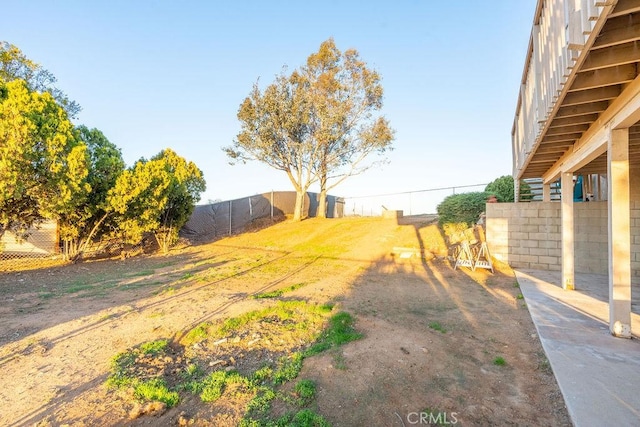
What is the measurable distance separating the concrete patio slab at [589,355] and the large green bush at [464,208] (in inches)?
197

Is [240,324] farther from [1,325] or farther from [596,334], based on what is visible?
[596,334]

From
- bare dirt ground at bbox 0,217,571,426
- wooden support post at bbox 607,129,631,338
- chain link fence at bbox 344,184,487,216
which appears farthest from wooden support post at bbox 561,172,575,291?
chain link fence at bbox 344,184,487,216

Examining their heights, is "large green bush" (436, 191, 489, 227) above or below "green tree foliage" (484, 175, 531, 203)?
below

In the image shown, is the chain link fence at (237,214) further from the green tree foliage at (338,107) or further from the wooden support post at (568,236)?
the wooden support post at (568,236)

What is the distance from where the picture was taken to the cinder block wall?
7234 mm

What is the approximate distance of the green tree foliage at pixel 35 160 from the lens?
638 cm

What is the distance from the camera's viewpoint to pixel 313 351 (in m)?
3.30

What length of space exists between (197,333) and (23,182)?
614cm

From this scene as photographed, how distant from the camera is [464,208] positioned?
10570mm

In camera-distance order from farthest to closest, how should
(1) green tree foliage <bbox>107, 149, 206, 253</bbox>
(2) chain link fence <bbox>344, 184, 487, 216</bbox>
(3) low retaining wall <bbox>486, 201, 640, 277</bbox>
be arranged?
(2) chain link fence <bbox>344, 184, 487, 216</bbox>
(1) green tree foliage <bbox>107, 149, 206, 253</bbox>
(3) low retaining wall <bbox>486, 201, 640, 277</bbox>

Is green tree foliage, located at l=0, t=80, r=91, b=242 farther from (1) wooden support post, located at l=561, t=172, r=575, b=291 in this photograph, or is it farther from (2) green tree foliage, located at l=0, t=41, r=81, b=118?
(1) wooden support post, located at l=561, t=172, r=575, b=291
